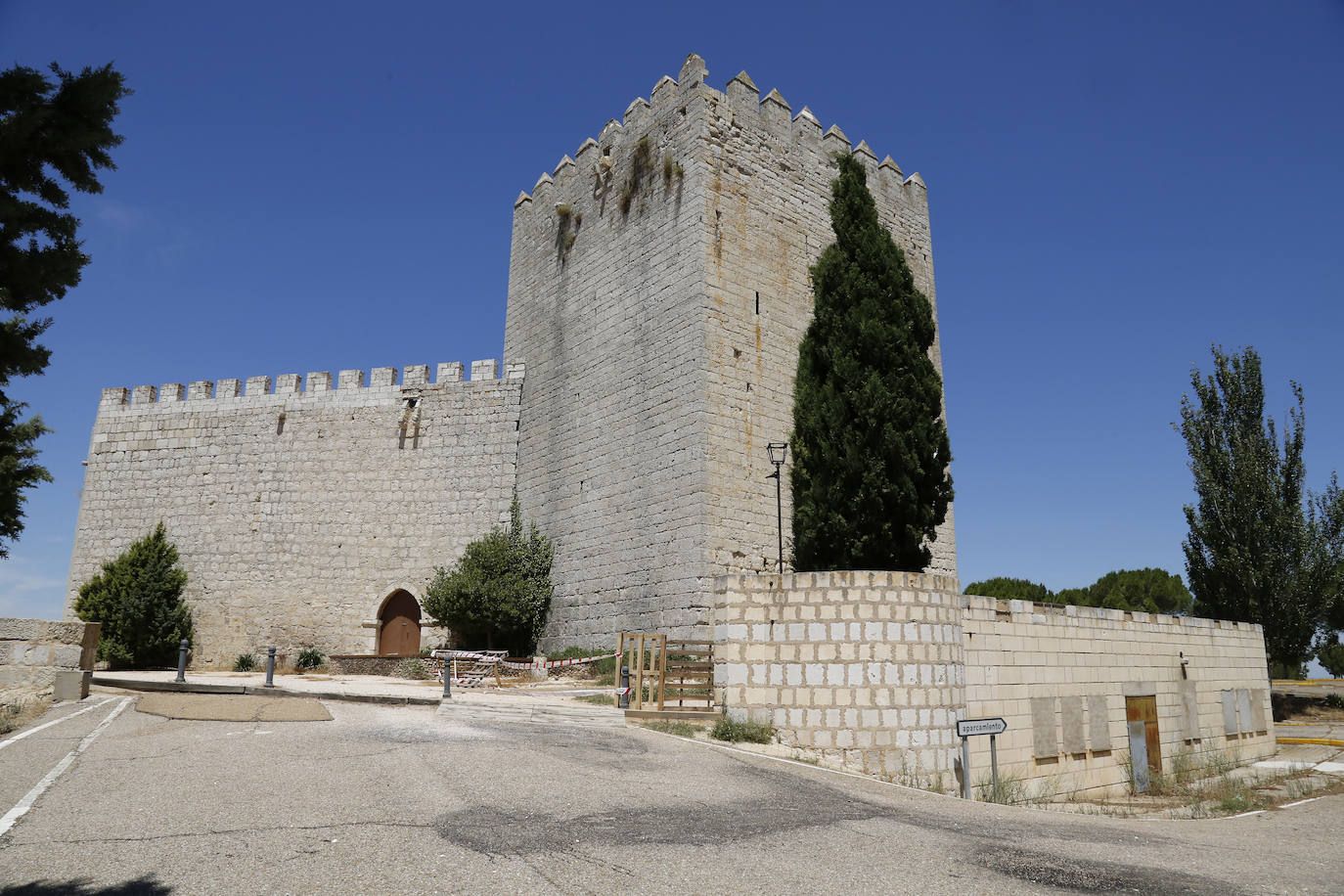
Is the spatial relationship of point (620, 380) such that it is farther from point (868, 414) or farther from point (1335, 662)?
point (1335, 662)

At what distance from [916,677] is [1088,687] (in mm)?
4545

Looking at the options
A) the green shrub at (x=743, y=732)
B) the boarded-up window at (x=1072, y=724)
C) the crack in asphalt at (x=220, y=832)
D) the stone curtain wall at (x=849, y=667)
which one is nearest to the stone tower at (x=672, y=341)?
the stone curtain wall at (x=849, y=667)

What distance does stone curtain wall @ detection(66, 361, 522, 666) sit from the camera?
20.0 meters

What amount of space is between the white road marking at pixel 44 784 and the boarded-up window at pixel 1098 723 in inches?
490

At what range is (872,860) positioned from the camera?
531 cm

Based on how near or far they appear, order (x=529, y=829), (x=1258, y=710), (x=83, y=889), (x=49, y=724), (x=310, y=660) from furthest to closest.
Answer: (x=310, y=660) < (x=1258, y=710) < (x=49, y=724) < (x=529, y=829) < (x=83, y=889)

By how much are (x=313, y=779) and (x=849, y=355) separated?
9.06m

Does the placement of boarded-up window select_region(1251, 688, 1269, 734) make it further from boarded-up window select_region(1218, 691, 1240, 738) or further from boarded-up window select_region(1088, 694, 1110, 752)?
boarded-up window select_region(1088, 694, 1110, 752)

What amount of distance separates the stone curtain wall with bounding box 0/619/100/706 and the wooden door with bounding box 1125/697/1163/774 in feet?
49.9

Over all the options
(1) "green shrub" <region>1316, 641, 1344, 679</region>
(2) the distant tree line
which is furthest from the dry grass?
(1) "green shrub" <region>1316, 641, 1344, 679</region>

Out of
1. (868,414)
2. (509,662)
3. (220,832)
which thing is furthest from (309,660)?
(220,832)

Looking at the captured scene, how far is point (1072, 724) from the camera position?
12078 millimetres

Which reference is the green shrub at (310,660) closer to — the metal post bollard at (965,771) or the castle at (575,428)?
the castle at (575,428)

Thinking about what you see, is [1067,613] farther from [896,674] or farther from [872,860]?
[872,860]
